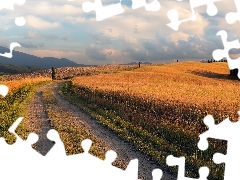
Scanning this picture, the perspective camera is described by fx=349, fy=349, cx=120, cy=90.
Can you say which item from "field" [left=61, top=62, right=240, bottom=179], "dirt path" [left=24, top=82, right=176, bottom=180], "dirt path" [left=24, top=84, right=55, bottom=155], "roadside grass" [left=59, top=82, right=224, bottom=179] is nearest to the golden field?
"field" [left=61, top=62, right=240, bottom=179]

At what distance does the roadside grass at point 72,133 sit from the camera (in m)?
13.6

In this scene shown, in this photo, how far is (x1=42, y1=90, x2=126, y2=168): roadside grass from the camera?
13.6m

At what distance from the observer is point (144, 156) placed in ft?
45.6

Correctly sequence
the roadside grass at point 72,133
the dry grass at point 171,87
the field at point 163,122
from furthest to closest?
the dry grass at point 171,87 → the field at point 163,122 → the roadside grass at point 72,133

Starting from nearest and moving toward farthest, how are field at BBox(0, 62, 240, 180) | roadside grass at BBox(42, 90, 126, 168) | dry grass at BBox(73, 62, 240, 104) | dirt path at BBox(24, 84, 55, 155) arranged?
roadside grass at BBox(42, 90, 126, 168), field at BBox(0, 62, 240, 180), dirt path at BBox(24, 84, 55, 155), dry grass at BBox(73, 62, 240, 104)

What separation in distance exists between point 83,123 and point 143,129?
3.67m
